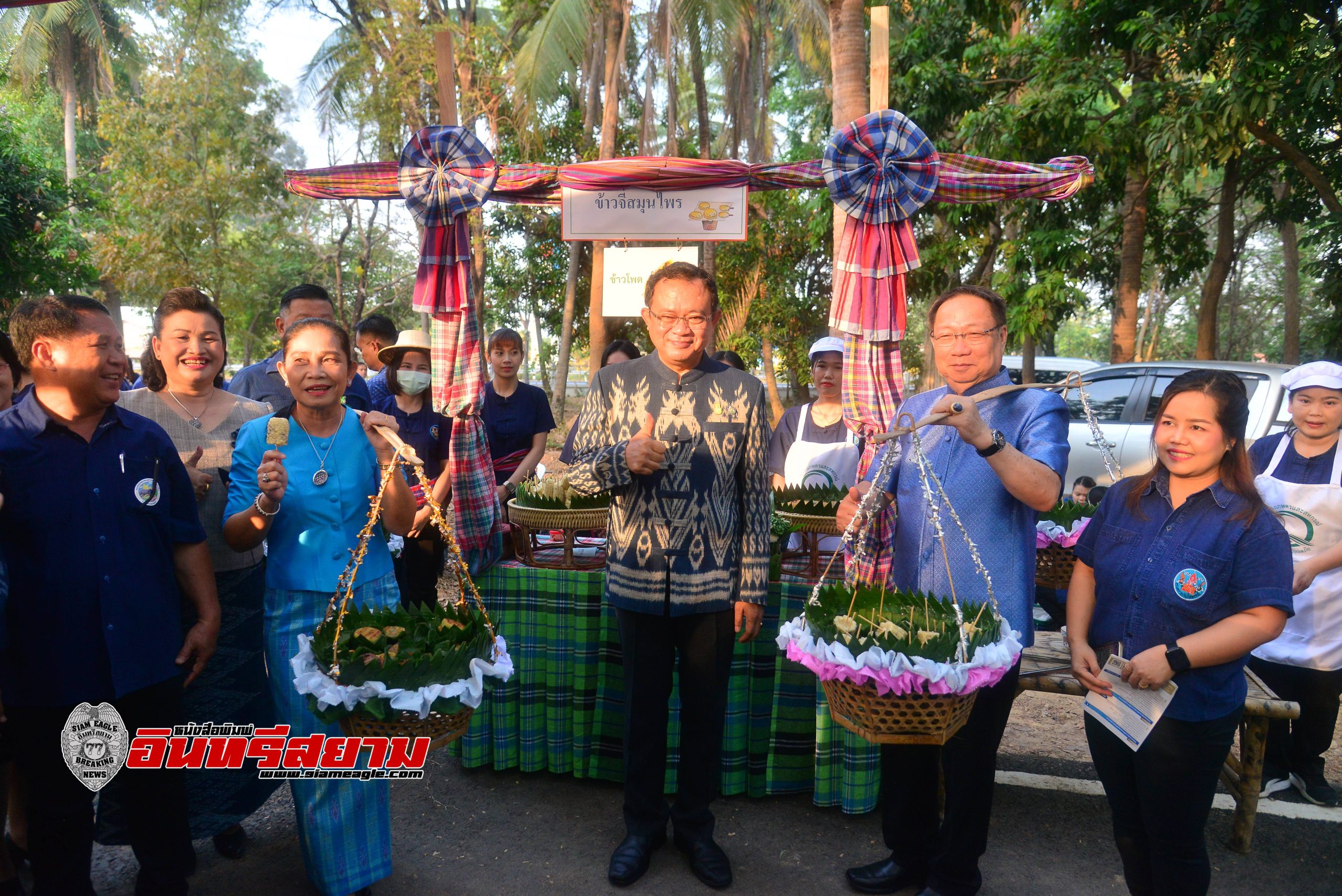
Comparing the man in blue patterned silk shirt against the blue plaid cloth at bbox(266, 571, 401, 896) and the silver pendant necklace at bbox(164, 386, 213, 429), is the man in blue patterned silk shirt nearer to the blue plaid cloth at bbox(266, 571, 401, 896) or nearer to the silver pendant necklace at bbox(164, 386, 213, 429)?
the blue plaid cloth at bbox(266, 571, 401, 896)

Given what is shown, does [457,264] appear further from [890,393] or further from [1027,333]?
Answer: [1027,333]

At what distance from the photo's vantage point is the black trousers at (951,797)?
105 inches

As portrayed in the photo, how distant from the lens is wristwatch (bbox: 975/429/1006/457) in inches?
93.9

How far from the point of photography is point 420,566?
15.4ft

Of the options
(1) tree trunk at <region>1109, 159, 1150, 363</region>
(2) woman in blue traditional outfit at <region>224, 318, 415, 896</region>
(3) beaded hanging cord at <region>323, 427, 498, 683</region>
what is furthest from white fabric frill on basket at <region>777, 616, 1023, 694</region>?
(1) tree trunk at <region>1109, 159, 1150, 363</region>

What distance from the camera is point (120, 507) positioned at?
2541mm

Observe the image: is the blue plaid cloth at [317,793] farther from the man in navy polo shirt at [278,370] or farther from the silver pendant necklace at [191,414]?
the man in navy polo shirt at [278,370]

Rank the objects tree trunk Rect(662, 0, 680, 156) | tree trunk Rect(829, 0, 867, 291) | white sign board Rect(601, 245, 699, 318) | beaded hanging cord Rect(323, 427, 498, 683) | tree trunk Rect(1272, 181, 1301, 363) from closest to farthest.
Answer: beaded hanging cord Rect(323, 427, 498, 683) < tree trunk Rect(829, 0, 867, 291) < white sign board Rect(601, 245, 699, 318) < tree trunk Rect(1272, 181, 1301, 363) < tree trunk Rect(662, 0, 680, 156)

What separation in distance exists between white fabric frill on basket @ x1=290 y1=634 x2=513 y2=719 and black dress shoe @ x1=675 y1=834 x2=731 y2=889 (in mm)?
1192

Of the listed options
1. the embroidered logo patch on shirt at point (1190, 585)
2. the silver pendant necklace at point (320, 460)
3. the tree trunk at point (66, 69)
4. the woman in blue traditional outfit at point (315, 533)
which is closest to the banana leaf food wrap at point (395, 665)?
the woman in blue traditional outfit at point (315, 533)

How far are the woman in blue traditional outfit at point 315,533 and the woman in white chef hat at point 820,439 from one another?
2346mm

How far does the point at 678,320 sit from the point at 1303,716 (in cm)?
330

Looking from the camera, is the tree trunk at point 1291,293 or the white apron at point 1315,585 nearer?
the white apron at point 1315,585

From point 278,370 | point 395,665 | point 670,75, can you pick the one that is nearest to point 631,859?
point 395,665
